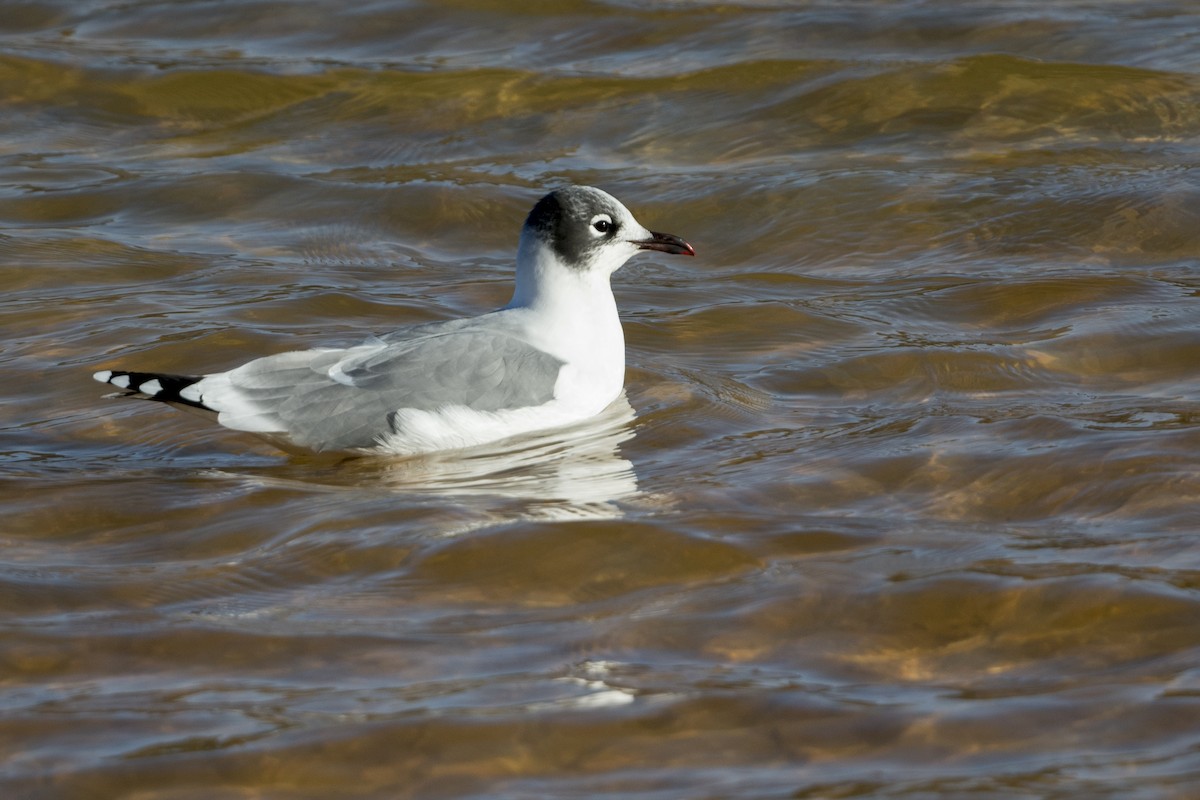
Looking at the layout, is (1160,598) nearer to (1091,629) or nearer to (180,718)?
(1091,629)

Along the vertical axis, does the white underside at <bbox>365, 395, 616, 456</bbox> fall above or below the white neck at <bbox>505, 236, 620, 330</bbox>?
below

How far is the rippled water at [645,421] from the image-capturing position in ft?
13.2

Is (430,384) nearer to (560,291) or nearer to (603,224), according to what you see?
(560,291)

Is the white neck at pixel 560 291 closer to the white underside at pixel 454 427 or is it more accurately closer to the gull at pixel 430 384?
the gull at pixel 430 384

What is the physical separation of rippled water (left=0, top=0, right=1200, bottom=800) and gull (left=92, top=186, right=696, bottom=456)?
0.44 feet

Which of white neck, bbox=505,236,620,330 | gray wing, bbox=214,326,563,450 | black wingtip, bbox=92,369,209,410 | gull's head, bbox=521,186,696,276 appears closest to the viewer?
black wingtip, bbox=92,369,209,410

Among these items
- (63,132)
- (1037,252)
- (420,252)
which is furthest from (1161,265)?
(63,132)

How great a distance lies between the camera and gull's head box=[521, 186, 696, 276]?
6.42 m

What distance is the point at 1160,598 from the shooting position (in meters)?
4.58

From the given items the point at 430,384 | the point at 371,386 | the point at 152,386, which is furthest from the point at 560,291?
the point at 152,386

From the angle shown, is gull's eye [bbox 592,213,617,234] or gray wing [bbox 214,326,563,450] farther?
gull's eye [bbox 592,213,617,234]

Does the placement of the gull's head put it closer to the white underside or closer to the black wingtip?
the white underside

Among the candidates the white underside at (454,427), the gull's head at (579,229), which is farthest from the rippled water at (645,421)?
the gull's head at (579,229)

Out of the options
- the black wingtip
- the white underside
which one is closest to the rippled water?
the white underside
